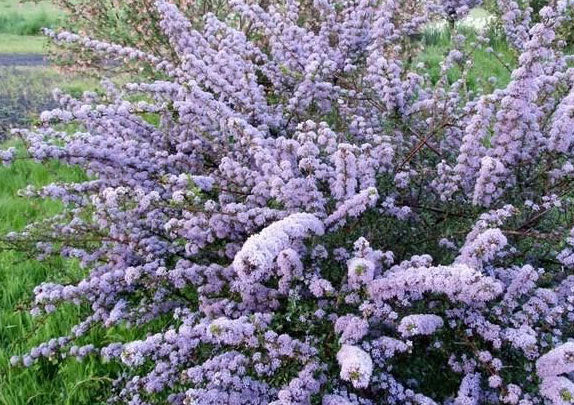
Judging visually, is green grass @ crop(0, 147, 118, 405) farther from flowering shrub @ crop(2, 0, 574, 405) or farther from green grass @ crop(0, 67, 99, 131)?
green grass @ crop(0, 67, 99, 131)

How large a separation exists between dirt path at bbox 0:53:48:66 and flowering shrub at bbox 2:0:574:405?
1055 centimetres

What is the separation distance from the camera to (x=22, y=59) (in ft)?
45.9

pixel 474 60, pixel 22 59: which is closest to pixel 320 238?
pixel 474 60

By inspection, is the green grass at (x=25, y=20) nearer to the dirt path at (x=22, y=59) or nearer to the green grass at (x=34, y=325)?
the dirt path at (x=22, y=59)

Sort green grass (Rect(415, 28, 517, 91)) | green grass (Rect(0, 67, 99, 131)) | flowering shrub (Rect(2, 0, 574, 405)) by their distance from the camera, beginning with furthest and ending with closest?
green grass (Rect(0, 67, 99, 131))
green grass (Rect(415, 28, 517, 91))
flowering shrub (Rect(2, 0, 574, 405))

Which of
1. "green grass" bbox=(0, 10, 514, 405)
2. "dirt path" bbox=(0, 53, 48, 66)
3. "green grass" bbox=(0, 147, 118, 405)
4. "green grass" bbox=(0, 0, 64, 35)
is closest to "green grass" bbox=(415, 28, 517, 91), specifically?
"green grass" bbox=(0, 10, 514, 405)

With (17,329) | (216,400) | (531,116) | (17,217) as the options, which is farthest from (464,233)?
Result: (17,217)

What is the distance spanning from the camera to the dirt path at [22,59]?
13.1m

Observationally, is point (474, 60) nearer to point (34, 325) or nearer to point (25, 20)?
point (34, 325)

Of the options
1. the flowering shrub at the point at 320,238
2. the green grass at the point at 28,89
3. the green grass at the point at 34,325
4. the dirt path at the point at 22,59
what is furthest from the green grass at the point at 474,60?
the dirt path at the point at 22,59

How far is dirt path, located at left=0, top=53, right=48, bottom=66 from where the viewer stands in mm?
13077

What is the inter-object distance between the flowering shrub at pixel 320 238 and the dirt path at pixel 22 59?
34.6 feet

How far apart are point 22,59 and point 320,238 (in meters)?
13.3

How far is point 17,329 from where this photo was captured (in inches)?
134
